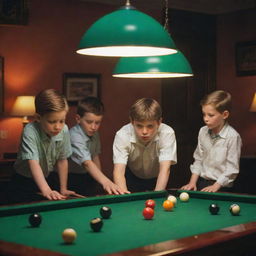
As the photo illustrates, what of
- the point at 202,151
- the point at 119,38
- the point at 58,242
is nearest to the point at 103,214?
the point at 58,242

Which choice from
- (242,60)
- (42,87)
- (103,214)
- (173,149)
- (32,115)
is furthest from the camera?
(242,60)

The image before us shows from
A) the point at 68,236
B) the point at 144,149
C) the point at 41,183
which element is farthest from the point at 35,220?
the point at 144,149

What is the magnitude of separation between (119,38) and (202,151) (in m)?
2.16

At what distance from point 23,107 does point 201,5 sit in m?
3.14

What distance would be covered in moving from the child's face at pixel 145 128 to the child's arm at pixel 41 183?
2.54 ft

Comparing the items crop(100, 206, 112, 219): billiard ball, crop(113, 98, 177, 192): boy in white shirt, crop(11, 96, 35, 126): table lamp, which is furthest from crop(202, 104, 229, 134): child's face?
crop(11, 96, 35, 126): table lamp

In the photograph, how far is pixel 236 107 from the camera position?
328 inches

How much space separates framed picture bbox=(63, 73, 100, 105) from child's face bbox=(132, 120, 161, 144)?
3.10m

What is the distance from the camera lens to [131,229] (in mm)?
2574

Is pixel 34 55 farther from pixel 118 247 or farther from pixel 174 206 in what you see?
pixel 118 247

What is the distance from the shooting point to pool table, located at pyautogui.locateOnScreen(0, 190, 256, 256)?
2.13 m

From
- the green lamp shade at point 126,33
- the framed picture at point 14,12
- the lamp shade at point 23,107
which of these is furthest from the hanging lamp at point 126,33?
the framed picture at point 14,12

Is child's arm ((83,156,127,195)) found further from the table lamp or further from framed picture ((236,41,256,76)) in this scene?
framed picture ((236,41,256,76))

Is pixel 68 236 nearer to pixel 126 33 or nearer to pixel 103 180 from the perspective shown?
pixel 126 33
